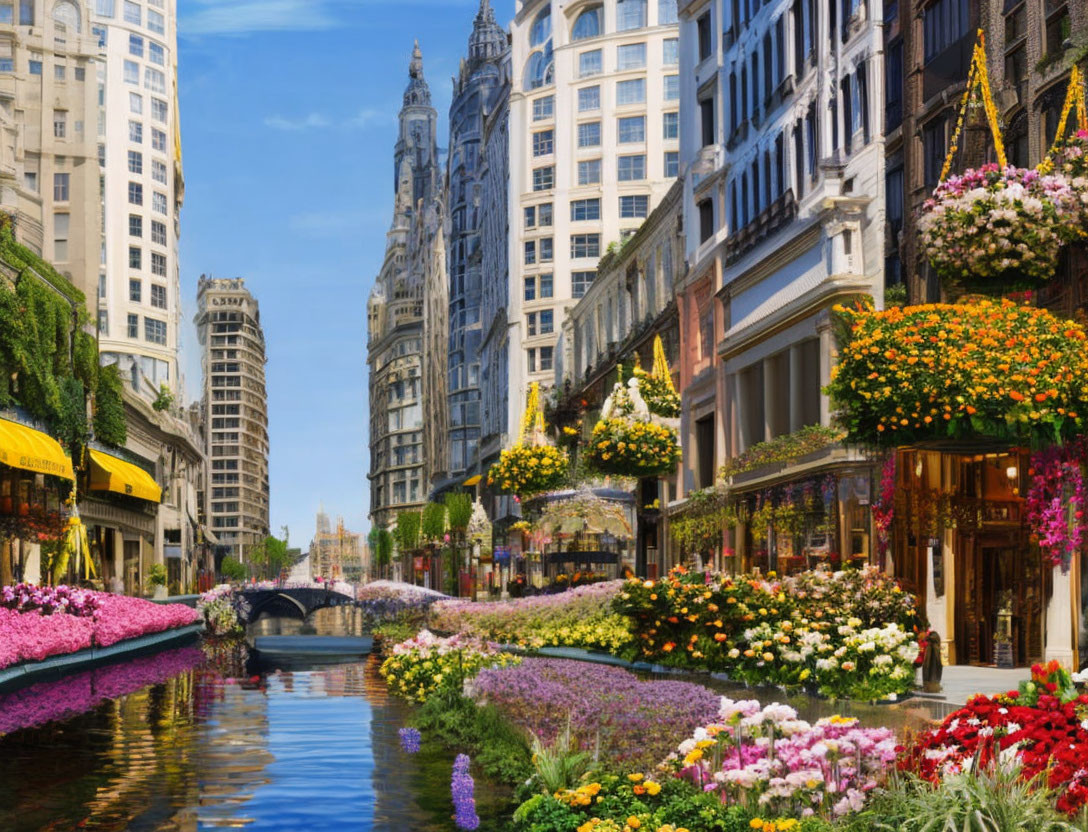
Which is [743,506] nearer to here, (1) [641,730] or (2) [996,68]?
(2) [996,68]

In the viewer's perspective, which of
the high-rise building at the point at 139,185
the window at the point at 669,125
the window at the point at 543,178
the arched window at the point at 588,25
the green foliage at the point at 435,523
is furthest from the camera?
the green foliage at the point at 435,523

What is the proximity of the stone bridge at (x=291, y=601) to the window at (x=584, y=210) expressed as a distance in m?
41.2

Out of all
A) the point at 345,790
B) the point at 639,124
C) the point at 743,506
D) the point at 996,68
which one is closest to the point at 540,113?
the point at 639,124

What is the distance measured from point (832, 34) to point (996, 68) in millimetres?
11468

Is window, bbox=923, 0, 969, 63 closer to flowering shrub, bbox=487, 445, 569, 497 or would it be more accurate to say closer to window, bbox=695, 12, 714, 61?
window, bbox=695, 12, 714, 61

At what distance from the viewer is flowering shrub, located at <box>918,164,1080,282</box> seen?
23.5m

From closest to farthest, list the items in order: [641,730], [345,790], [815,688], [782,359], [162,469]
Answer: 1. [641,730]
2. [345,790]
3. [815,688]
4. [782,359]
5. [162,469]

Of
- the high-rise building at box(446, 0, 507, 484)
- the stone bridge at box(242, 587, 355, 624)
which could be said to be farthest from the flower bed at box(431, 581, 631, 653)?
the high-rise building at box(446, 0, 507, 484)

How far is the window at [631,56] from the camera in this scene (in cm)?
11038

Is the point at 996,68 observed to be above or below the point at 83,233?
below

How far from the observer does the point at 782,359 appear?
45.2 meters

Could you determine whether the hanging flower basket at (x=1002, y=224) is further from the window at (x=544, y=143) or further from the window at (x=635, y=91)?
the window at (x=544, y=143)

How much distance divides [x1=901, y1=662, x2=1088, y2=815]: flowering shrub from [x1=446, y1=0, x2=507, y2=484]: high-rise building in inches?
5155

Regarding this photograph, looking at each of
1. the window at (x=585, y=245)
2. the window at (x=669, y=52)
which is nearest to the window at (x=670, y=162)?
the window at (x=669, y=52)
